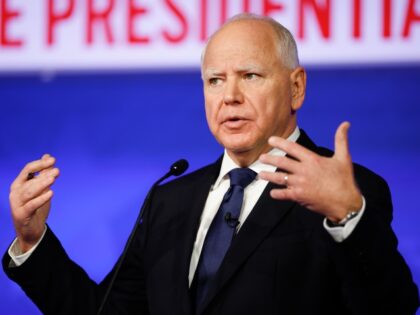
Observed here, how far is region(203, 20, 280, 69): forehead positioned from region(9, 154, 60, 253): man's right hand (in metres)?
0.57

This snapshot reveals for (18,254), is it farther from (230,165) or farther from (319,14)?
(319,14)

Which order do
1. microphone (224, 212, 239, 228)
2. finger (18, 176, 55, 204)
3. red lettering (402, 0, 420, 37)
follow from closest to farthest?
finger (18, 176, 55, 204) < microphone (224, 212, 239, 228) < red lettering (402, 0, 420, 37)

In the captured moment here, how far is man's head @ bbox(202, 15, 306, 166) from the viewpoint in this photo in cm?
200

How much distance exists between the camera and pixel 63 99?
113 inches

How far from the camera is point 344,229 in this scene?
1498 millimetres

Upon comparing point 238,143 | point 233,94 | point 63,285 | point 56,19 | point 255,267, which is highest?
point 56,19

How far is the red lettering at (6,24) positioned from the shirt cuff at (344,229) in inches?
71.5

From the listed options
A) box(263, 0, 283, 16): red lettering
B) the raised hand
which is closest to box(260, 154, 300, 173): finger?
the raised hand

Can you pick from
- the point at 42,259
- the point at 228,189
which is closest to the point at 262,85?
the point at 228,189

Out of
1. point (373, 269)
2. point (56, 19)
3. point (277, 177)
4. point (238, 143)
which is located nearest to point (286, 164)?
point (277, 177)

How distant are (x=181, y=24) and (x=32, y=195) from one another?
46.2 inches

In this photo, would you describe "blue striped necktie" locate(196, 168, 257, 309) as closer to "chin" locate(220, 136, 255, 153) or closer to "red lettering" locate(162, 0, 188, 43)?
"chin" locate(220, 136, 255, 153)

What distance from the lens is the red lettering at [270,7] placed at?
2.69 m

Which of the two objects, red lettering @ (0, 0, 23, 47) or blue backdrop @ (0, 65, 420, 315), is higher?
red lettering @ (0, 0, 23, 47)
